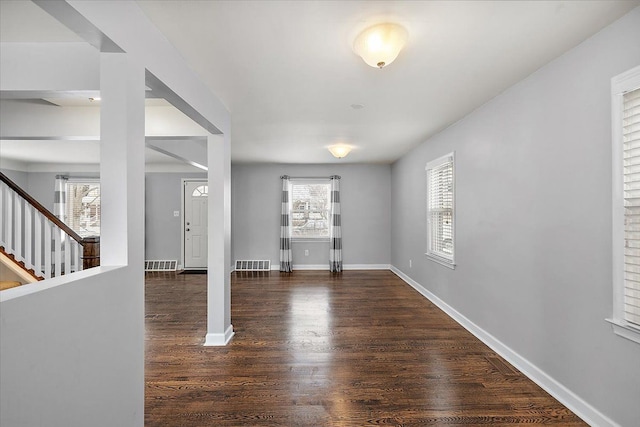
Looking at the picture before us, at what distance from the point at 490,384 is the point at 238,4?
3068 millimetres

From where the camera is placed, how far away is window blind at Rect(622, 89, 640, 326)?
163 cm

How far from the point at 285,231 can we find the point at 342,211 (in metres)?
1.42

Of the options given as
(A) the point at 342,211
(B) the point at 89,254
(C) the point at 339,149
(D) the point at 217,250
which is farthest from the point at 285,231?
(B) the point at 89,254

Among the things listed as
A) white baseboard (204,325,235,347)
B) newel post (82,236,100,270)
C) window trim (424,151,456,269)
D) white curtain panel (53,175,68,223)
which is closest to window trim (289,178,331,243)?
window trim (424,151,456,269)

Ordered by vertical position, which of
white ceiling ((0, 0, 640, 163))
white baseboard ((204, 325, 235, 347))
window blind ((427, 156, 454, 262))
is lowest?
white baseboard ((204, 325, 235, 347))

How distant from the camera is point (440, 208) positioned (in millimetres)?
4297

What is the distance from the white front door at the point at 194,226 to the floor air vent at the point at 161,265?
0.84 feet

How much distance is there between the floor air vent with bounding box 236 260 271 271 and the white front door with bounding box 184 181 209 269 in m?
0.85

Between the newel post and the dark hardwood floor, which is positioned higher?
the newel post

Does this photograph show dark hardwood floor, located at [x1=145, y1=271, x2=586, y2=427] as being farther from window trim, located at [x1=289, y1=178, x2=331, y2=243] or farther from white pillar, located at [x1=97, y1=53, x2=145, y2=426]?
window trim, located at [x1=289, y1=178, x2=331, y2=243]

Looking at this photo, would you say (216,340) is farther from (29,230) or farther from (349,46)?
(349,46)

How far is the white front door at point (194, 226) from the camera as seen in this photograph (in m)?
6.98

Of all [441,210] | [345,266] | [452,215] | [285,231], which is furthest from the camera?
[345,266]

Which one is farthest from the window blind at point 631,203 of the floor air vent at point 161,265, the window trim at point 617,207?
the floor air vent at point 161,265
